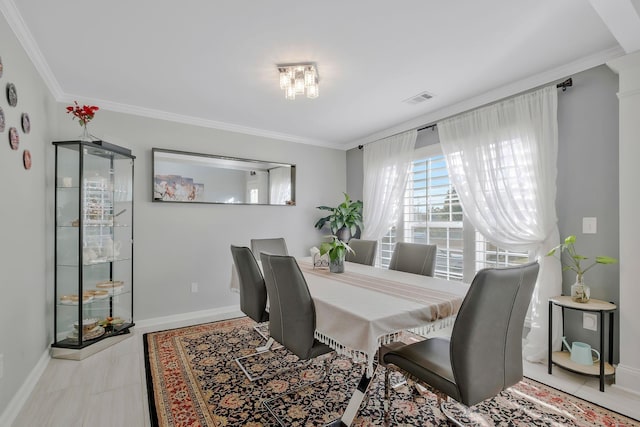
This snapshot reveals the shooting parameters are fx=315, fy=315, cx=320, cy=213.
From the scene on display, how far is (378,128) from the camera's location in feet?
14.4

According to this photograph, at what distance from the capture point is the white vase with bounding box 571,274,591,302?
2342 millimetres

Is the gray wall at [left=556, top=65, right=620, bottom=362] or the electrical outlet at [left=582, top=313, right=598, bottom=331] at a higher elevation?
the gray wall at [left=556, top=65, right=620, bottom=362]

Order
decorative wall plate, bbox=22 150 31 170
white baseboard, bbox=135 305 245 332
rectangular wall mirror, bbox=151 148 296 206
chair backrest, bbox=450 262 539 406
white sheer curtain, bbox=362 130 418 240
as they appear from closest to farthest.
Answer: chair backrest, bbox=450 262 539 406 → decorative wall plate, bbox=22 150 31 170 → white baseboard, bbox=135 305 245 332 → rectangular wall mirror, bbox=151 148 296 206 → white sheer curtain, bbox=362 130 418 240

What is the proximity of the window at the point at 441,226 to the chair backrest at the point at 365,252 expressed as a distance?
0.90 meters

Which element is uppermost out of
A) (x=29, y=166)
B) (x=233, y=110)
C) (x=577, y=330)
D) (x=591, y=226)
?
(x=233, y=110)

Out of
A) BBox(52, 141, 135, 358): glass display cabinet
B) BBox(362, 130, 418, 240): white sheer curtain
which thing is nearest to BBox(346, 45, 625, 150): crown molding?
BBox(362, 130, 418, 240): white sheer curtain

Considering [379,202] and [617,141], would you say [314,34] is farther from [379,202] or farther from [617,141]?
Answer: [379,202]

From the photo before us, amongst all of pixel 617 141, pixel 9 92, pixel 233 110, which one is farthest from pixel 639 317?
pixel 9 92

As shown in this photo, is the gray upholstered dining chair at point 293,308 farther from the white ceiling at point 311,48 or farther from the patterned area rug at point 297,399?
the white ceiling at point 311,48

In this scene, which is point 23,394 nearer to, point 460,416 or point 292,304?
point 292,304

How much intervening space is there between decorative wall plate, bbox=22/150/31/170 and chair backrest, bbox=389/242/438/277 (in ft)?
9.97

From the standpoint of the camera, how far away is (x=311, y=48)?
7.69 ft

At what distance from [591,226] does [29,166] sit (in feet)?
14.2

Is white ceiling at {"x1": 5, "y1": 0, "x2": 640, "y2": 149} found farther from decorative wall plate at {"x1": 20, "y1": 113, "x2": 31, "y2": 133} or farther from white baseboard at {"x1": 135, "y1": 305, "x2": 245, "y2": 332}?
white baseboard at {"x1": 135, "y1": 305, "x2": 245, "y2": 332}
